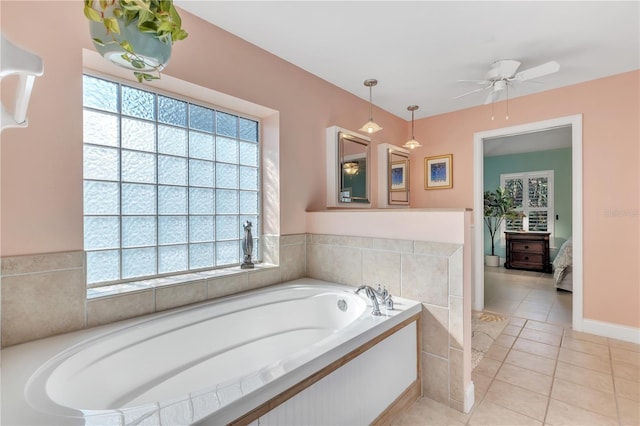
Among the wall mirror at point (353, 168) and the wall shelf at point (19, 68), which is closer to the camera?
the wall shelf at point (19, 68)

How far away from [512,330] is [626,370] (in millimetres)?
788

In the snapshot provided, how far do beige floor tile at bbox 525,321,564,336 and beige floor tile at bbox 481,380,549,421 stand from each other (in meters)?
1.22

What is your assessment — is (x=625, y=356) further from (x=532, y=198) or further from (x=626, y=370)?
(x=532, y=198)

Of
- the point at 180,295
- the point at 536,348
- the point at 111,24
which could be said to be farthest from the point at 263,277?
the point at 536,348

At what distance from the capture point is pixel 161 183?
195 cm

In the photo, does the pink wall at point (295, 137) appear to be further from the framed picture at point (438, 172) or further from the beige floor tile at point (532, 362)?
the beige floor tile at point (532, 362)

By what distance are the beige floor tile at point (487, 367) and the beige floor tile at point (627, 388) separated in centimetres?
67

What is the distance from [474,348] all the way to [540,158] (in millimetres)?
5151

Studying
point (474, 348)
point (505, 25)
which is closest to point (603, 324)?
point (474, 348)

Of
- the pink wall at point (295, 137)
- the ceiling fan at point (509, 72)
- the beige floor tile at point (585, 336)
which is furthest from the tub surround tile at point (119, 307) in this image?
the beige floor tile at point (585, 336)

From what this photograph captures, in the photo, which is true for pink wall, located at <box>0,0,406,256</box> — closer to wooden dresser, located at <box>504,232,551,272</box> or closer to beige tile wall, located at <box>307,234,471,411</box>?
beige tile wall, located at <box>307,234,471,411</box>

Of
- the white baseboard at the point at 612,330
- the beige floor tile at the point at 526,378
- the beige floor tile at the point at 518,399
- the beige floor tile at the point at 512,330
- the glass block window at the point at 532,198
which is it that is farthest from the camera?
the glass block window at the point at 532,198

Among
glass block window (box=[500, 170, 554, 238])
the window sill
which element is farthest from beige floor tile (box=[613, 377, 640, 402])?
glass block window (box=[500, 170, 554, 238])

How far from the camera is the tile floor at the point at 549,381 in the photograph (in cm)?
167
